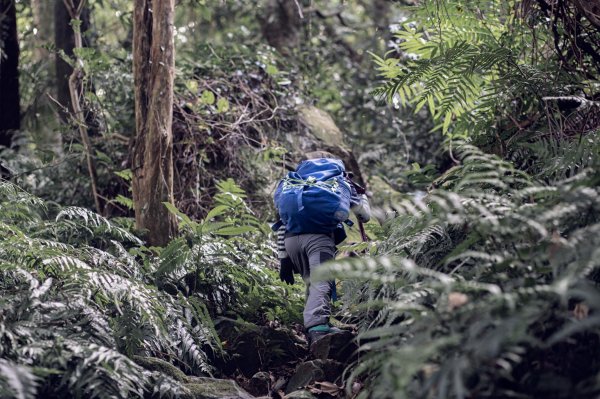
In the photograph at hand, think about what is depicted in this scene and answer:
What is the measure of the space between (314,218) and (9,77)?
5.24 metres

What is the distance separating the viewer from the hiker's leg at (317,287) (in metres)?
5.01

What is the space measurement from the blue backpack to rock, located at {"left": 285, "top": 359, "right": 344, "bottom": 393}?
112 centimetres

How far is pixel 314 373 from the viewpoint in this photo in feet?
14.7

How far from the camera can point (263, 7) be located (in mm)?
12305

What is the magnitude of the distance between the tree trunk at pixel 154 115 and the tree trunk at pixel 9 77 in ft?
10.4

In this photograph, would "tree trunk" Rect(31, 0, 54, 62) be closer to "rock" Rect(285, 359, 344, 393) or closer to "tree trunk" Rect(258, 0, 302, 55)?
"tree trunk" Rect(258, 0, 302, 55)

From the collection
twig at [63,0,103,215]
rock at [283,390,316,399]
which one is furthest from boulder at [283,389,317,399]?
twig at [63,0,103,215]

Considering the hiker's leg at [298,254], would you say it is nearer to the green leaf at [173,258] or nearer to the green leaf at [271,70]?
the green leaf at [173,258]

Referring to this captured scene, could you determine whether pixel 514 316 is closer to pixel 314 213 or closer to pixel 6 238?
pixel 314 213

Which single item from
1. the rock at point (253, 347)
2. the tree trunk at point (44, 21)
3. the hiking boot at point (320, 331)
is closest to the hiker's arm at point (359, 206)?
the hiking boot at point (320, 331)

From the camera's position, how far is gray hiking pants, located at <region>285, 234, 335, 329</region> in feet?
16.5

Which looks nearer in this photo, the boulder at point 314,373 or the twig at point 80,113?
the boulder at point 314,373

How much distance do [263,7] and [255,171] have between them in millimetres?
5216

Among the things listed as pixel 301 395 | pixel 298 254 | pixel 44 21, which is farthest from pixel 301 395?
pixel 44 21
